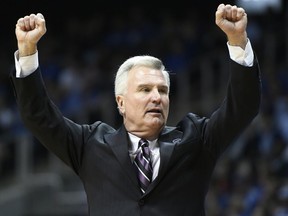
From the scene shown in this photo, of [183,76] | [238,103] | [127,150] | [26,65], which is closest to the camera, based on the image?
[238,103]

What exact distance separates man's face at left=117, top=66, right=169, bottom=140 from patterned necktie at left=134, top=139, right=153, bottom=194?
0.06 m

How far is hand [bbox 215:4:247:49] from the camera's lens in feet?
10.4

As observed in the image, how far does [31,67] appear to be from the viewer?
330 centimetres

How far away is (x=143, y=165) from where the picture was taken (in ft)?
11.2

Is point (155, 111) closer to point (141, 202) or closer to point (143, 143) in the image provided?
point (143, 143)

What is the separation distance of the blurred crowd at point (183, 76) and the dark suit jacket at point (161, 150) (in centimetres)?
363

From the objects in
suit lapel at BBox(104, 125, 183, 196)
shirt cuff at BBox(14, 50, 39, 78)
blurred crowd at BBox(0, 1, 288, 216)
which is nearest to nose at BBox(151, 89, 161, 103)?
suit lapel at BBox(104, 125, 183, 196)

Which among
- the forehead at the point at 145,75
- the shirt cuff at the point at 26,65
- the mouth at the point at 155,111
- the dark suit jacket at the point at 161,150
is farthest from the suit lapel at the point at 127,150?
the shirt cuff at the point at 26,65

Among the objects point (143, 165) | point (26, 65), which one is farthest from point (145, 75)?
point (26, 65)

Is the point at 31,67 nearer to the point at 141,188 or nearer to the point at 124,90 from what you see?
the point at 124,90

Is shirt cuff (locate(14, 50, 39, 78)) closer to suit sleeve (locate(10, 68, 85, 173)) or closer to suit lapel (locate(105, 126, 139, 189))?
suit sleeve (locate(10, 68, 85, 173))

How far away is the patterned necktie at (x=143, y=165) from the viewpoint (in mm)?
3354

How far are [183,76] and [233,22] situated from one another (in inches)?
283

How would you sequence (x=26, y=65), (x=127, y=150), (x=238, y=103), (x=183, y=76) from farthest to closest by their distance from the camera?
(x=183, y=76)
(x=127, y=150)
(x=26, y=65)
(x=238, y=103)
